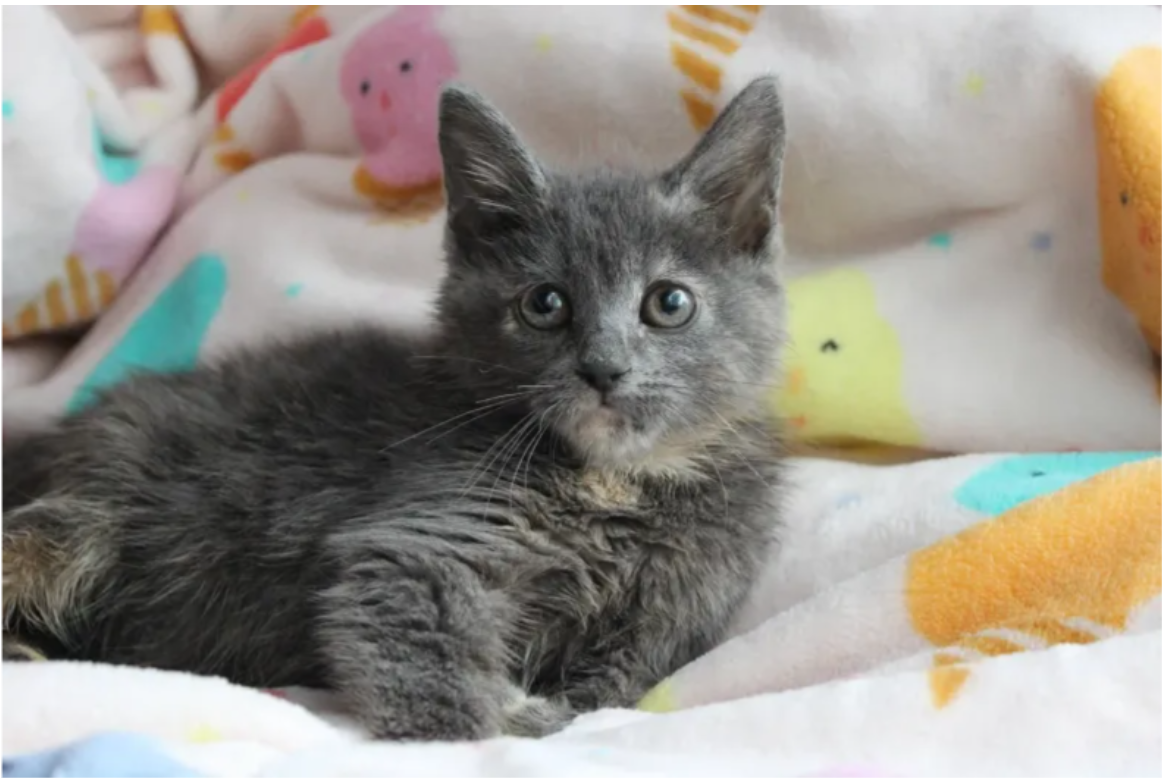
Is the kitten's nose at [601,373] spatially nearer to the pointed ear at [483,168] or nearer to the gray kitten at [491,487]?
the gray kitten at [491,487]

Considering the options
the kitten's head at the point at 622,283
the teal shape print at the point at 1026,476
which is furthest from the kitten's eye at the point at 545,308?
the teal shape print at the point at 1026,476

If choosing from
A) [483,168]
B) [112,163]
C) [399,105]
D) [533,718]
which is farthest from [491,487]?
[112,163]

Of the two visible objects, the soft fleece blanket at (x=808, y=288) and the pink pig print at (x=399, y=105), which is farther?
the pink pig print at (x=399, y=105)

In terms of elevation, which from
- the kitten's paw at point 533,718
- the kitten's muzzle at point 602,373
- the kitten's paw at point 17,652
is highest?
the kitten's muzzle at point 602,373

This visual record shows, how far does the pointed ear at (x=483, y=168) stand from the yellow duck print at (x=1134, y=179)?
741mm

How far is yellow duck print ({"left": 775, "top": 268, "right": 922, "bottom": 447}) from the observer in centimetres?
150

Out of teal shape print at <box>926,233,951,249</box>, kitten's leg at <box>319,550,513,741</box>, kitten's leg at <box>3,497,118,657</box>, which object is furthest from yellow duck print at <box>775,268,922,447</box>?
kitten's leg at <box>3,497,118,657</box>

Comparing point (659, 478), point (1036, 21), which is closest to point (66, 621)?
point (659, 478)

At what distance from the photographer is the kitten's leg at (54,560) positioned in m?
1.22

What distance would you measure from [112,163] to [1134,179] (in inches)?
60.7

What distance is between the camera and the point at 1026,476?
1.30m

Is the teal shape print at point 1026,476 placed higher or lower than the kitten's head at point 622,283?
lower

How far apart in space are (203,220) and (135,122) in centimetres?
27

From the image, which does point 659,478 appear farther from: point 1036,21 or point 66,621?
point 1036,21
